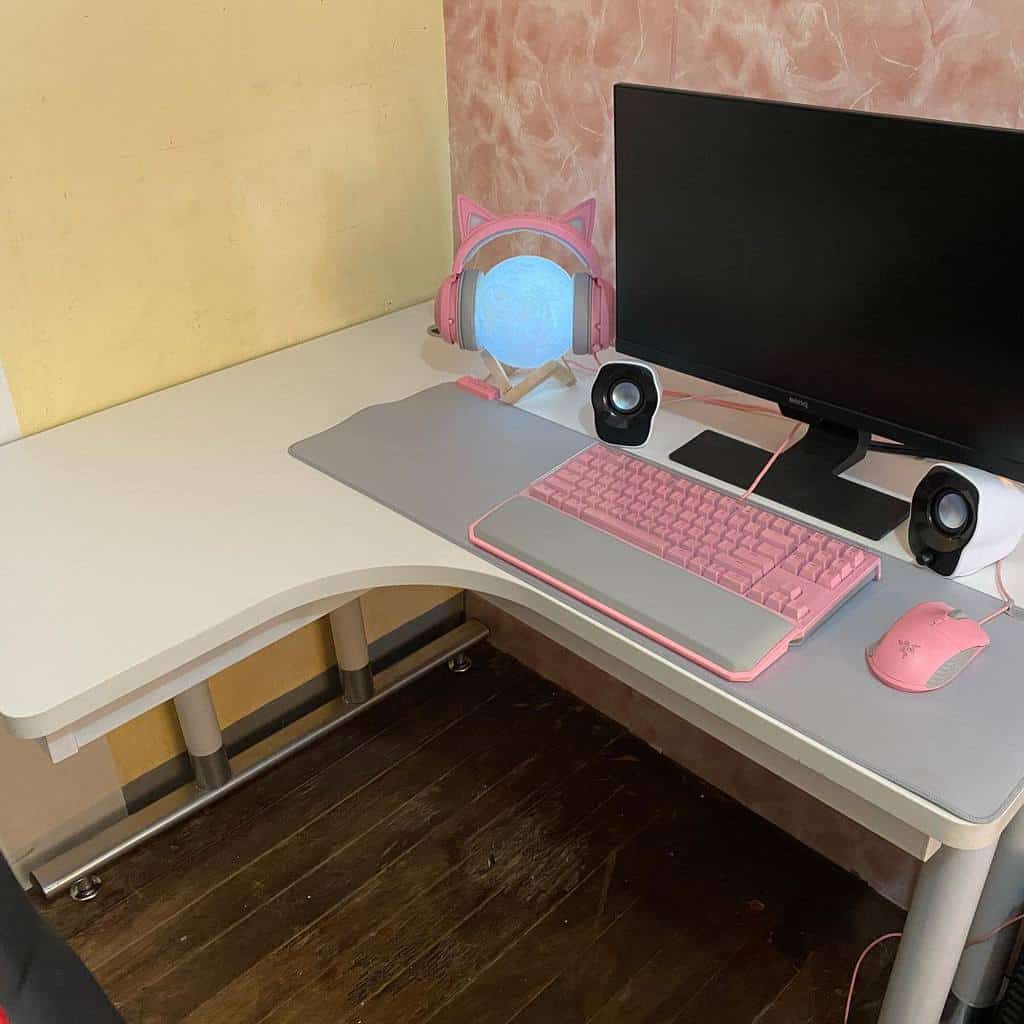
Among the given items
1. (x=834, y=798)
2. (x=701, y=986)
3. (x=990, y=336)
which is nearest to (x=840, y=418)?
(x=990, y=336)

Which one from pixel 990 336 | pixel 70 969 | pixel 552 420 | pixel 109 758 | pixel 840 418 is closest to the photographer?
pixel 70 969

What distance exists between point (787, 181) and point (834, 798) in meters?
0.64

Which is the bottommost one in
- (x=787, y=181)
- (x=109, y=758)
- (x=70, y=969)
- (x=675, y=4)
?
(x=109, y=758)

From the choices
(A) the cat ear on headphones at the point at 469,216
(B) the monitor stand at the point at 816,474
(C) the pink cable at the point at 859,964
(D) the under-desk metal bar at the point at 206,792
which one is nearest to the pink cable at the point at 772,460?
(B) the monitor stand at the point at 816,474

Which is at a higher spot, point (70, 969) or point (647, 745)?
point (70, 969)

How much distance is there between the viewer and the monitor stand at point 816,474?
1184mm

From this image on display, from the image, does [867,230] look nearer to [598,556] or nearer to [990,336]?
[990,336]

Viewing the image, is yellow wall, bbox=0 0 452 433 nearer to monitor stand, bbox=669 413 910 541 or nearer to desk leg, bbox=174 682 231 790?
desk leg, bbox=174 682 231 790

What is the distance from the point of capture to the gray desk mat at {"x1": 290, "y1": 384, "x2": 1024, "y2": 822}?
866mm

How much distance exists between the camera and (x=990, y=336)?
1046 mm

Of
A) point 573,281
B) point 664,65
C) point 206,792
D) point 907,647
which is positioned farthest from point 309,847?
point 664,65

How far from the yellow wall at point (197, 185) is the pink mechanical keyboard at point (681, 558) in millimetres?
678

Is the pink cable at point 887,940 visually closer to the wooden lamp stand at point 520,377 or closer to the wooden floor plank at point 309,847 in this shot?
the wooden floor plank at point 309,847

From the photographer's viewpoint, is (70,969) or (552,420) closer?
(70,969)
